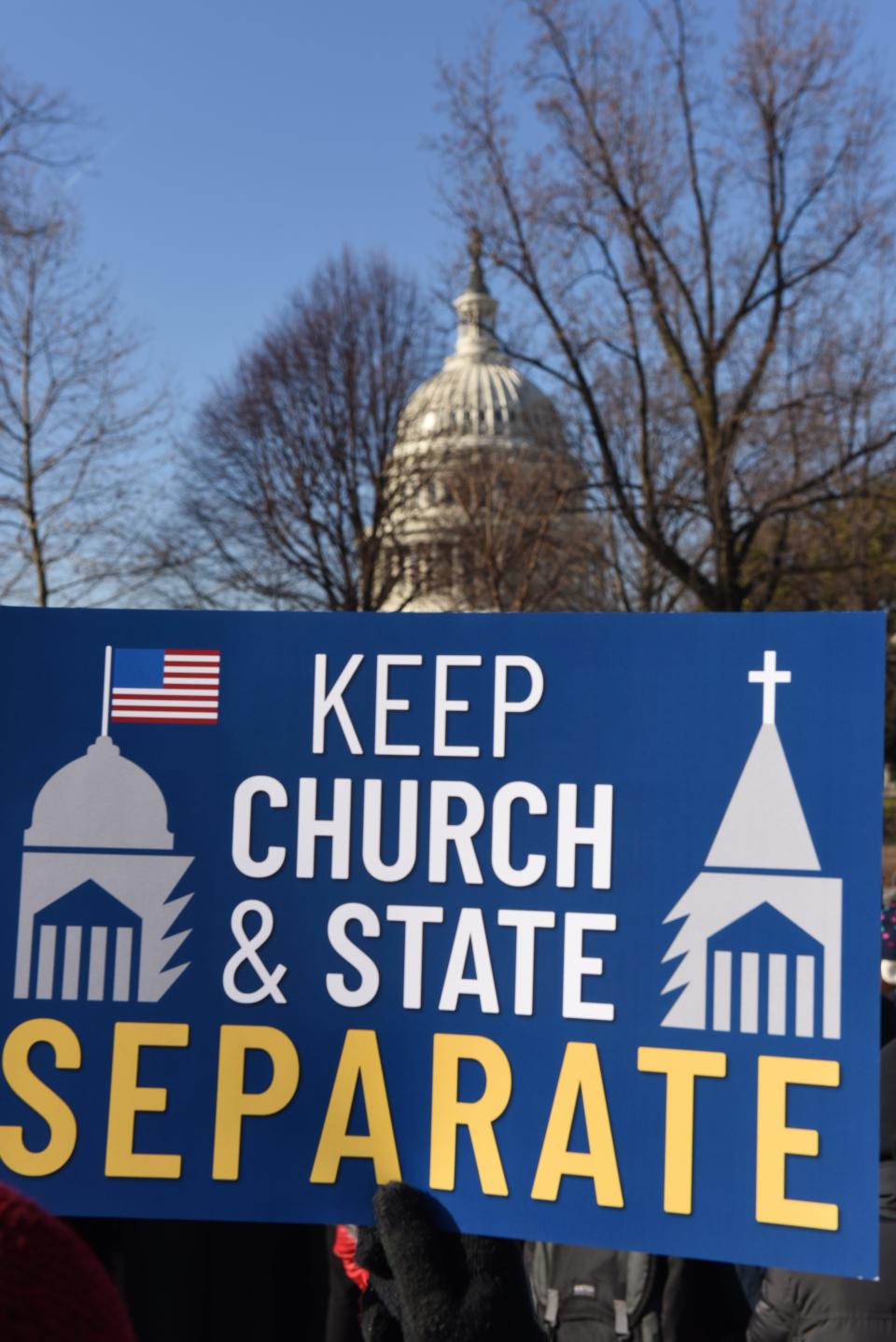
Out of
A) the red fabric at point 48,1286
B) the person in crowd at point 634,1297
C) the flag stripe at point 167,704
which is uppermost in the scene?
the flag stripe at point 167,704

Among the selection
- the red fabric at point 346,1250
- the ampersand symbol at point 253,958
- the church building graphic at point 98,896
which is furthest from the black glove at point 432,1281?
the red fabric at point 346,1250

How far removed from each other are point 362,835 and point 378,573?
23.2 m

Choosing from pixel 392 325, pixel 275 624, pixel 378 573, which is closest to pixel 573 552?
pixel 378 573

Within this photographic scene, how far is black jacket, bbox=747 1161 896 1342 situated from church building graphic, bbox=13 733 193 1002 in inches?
59.5

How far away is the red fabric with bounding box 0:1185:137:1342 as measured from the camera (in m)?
0.79

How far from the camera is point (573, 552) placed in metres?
18.5

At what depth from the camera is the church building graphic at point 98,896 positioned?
7.89ft

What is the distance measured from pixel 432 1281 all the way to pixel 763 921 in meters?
0.76

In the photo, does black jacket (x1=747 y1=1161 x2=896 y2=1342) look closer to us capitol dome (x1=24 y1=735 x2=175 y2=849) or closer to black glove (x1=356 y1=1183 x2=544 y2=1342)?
black glove (x1=356 y1=1183 x2=544 y2=1342)

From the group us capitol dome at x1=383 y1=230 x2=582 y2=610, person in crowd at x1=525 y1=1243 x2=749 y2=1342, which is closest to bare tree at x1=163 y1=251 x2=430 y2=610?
us capitol dome at x1=383 y1=230 x2=582 y2=610

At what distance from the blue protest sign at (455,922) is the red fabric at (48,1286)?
149 centimetres

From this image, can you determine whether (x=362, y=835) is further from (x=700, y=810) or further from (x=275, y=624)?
(x=700, y=810)

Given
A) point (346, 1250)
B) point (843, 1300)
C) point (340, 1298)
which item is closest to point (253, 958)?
point (346, 1250)

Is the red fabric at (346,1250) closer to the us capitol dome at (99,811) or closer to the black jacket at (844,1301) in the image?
the black jacket at (844,1301)
